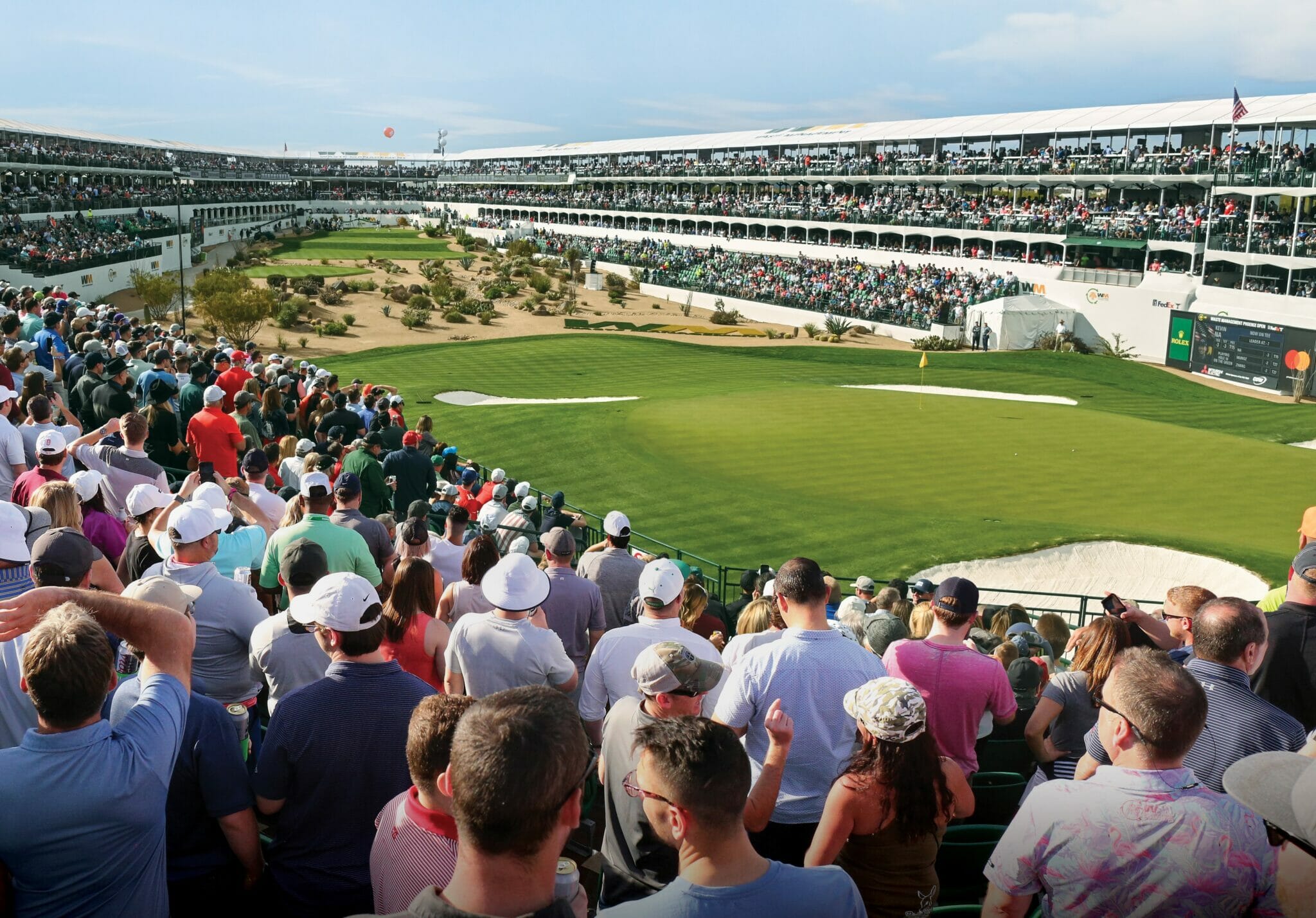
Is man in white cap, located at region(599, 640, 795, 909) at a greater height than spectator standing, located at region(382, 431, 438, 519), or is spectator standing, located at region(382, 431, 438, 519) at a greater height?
man in white cap, located at region(599, 640, 795, 909)

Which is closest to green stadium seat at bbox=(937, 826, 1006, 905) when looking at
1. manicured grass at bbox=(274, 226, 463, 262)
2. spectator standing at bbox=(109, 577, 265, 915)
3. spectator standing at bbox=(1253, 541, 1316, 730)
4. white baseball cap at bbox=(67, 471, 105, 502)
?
spectator standing at bbox=(1253, 541, 1316, 730)

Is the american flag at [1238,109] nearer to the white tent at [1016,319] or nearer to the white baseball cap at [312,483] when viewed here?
the white tent at [1016,319]

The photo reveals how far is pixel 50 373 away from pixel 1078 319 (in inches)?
1933

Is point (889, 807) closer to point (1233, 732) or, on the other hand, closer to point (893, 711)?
point (893, 711)

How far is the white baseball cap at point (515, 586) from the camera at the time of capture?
5.50m

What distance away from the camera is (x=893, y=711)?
12.7 feet

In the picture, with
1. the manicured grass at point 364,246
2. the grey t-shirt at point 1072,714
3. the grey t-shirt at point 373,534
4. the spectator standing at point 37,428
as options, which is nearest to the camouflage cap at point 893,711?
the grey t-shirt at point 1072,714

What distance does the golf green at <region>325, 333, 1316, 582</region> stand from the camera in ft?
63.7

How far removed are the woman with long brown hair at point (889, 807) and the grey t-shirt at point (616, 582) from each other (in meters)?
4.20

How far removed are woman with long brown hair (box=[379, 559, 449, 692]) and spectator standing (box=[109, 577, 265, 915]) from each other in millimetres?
1611

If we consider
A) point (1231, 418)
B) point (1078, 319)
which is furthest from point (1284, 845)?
point (1078, 319)

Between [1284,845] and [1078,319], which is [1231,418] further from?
[1284,845]

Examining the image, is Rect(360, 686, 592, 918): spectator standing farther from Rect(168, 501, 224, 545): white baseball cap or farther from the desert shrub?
the desert shrub

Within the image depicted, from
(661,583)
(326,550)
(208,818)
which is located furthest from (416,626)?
(208,818)
